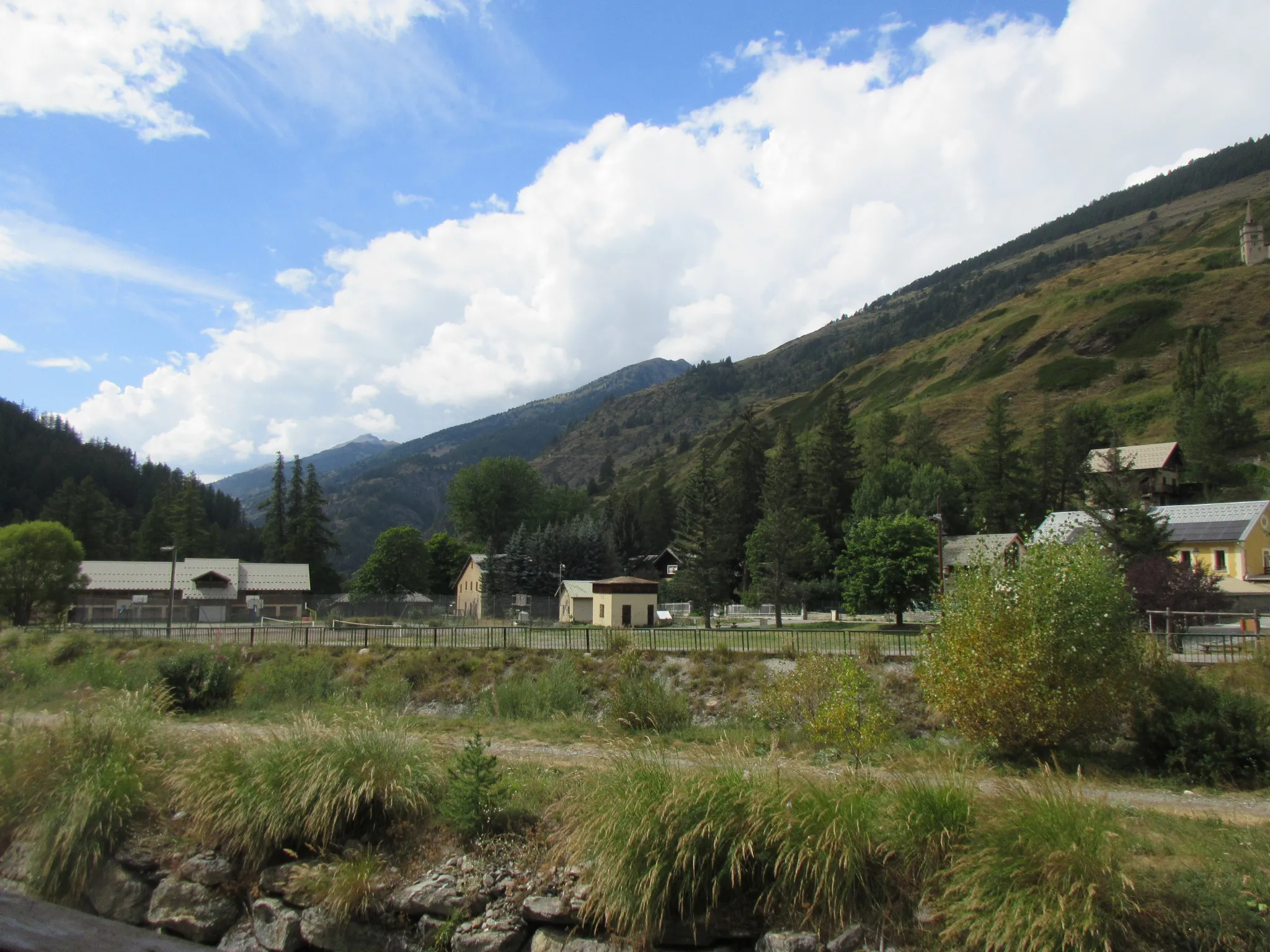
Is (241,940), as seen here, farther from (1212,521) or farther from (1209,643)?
(1212,521)

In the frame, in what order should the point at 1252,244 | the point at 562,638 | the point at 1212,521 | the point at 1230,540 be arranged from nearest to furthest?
Result: 1. the point at 562,638
2. the point at 1230,540
3. the point at 1212,521
4. the point at 1252,244

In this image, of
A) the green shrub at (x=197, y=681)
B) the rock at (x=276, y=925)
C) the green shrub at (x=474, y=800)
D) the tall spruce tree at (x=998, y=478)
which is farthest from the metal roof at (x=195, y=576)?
the green shrub at (x=474, y=800)

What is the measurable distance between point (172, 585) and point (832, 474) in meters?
52.7

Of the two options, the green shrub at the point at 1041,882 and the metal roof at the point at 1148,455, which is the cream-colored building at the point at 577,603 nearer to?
the green shrub at the point at 1041,882

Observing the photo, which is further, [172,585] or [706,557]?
[706,557]

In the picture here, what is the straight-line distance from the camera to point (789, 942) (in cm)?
703

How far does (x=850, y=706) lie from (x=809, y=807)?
498 centimetres

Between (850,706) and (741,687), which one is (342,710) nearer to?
(850,706)

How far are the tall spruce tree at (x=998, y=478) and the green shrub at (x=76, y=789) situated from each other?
69.7 meters

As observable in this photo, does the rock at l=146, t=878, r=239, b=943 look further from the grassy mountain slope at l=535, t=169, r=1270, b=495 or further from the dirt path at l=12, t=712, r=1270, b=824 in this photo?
the grassy mountain slope at l=535, t=169, r=1270, b=495

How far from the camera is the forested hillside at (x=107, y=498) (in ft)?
303

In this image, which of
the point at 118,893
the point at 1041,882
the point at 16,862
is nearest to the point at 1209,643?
the point at 1041,882

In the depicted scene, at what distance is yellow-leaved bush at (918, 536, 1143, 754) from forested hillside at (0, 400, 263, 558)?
303 ft

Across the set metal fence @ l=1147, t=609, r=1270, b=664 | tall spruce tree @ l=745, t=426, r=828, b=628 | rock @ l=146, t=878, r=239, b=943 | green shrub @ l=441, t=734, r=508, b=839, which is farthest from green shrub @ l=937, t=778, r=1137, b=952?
tall spruce tree @ l=745, t=426, r=828, b=628
